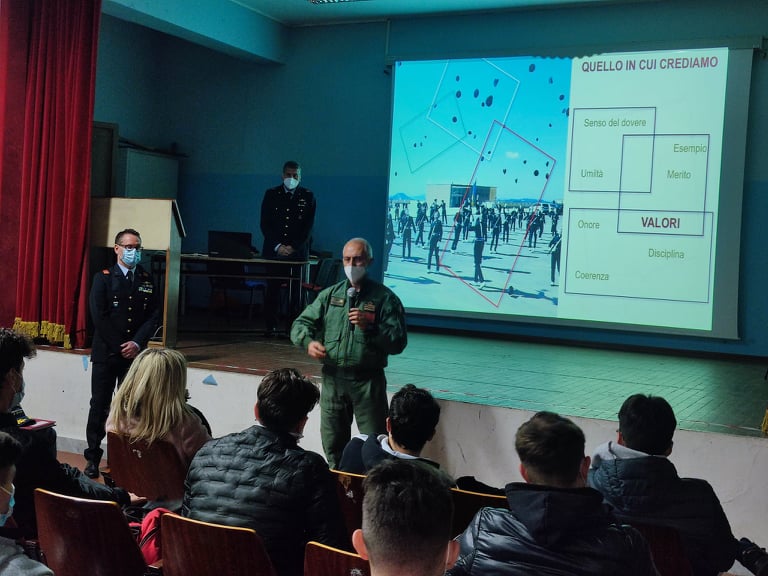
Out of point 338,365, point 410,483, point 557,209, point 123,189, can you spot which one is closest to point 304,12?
point 123,189

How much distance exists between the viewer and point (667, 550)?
230 cm

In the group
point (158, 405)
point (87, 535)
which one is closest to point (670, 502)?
point (87, 535)

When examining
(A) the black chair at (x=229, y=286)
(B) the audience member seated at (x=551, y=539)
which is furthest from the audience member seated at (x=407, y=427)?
(A) the black chair at (x=229, y=286)

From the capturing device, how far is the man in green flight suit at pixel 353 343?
13.3 feet

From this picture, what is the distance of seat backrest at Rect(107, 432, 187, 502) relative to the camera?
3049 mm

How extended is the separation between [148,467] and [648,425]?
5.93 ft

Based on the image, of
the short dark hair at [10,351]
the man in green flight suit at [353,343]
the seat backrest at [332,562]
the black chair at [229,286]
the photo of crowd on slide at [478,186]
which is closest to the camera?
the seat backrest at [332,562]

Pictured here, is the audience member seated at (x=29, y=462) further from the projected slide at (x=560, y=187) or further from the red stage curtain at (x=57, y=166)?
the projected slide at (x=560, y=187)

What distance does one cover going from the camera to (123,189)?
9.79m

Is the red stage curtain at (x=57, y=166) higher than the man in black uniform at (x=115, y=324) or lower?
higher

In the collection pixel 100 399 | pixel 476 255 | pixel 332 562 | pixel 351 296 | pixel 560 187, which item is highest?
pixel 560 187

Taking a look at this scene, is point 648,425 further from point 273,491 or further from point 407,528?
point 407,528

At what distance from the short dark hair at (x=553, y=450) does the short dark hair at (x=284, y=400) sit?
0.75m

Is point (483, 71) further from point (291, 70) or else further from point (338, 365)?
point (338, 365)
